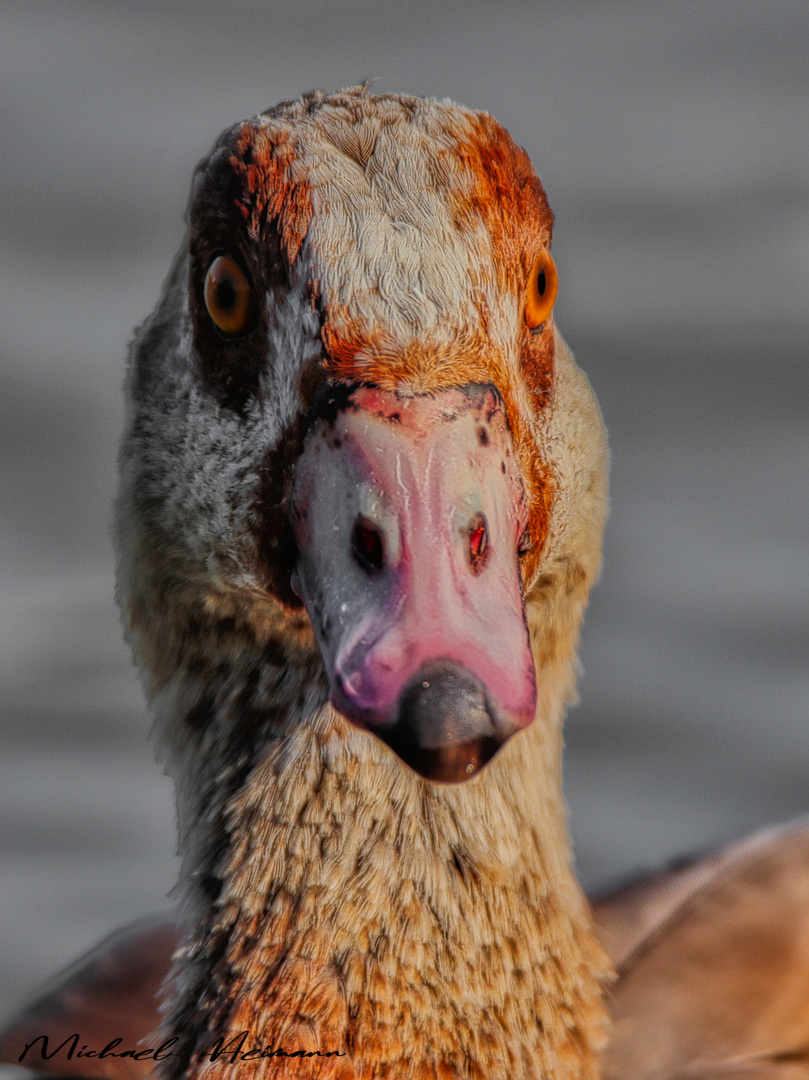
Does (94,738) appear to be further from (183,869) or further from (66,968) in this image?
(183,869)

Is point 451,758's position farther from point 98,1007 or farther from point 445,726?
point 98,1007

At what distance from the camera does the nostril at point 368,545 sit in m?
2.32

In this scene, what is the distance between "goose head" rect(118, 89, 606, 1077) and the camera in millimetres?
2377

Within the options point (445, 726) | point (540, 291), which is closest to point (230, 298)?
point (540, 291)

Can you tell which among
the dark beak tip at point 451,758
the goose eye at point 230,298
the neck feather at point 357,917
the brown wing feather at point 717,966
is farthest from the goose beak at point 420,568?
the brown wing feather at point 717,966

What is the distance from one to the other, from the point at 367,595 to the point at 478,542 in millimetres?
183

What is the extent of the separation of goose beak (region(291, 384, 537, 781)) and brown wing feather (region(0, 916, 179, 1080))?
79.1 inches

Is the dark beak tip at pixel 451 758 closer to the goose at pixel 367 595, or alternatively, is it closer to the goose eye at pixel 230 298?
the goose at pixel 367 595

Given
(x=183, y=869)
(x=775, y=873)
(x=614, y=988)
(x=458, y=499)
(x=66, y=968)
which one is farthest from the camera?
(x=66, y=968)

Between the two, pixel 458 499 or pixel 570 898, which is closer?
pixel 458 499

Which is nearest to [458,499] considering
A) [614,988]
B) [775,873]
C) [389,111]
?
[389,111]

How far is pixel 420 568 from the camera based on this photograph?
7.51 feet

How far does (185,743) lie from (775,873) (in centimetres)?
175

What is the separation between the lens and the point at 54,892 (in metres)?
Result: 5.48
